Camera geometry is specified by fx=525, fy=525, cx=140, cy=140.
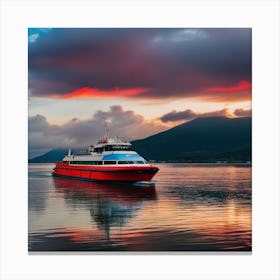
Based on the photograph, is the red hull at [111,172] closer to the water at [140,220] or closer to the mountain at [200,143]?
the mountain at [200,143]

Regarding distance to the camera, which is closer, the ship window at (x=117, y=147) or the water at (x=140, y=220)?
the water at (x=140, y=220)

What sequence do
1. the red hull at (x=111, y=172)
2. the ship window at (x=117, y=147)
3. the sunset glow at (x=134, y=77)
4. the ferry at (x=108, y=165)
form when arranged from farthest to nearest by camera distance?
the red hull at (x=111, y=172) < the ferry at (x=108, y=165) < the ship window at (x=117, y=147) < the sunset glow at (x=134, y=77)

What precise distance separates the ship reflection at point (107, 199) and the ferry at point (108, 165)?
0.72 feet

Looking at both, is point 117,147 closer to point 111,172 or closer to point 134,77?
point 111,172

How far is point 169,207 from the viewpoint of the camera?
31.3 ft

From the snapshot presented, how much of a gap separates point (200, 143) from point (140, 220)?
1.85 meters

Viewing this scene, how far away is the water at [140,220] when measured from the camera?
8766mm

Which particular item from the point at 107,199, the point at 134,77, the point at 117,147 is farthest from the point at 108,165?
the point at 134,77

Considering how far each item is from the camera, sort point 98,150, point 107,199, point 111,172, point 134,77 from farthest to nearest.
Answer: point 111,172
point 98,150
point 107,199
point 134,77

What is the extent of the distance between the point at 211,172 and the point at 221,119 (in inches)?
72.6

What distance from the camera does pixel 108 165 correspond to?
11.4m

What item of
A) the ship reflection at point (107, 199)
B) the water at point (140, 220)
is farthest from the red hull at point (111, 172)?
the water at point (140, 220)
